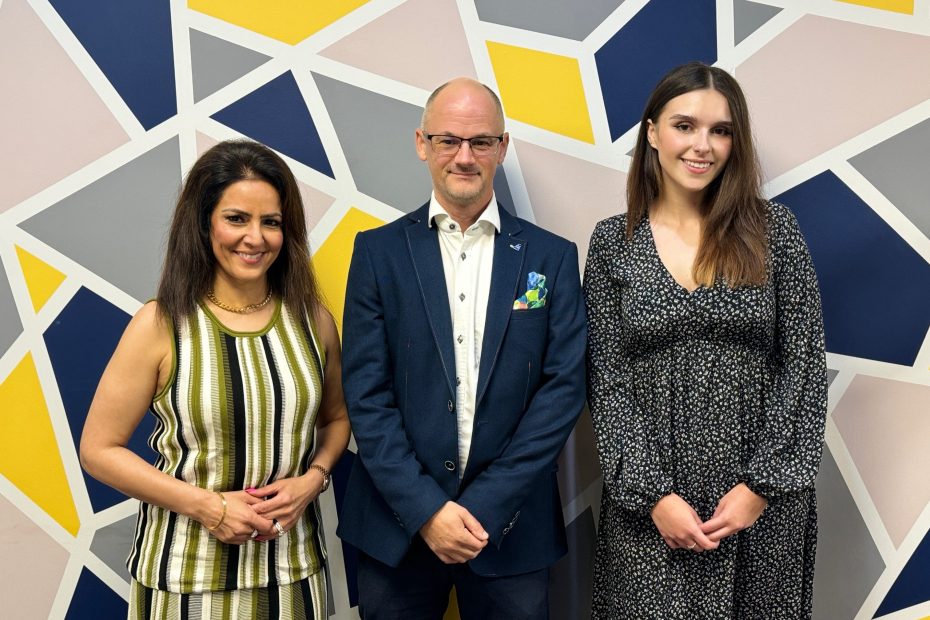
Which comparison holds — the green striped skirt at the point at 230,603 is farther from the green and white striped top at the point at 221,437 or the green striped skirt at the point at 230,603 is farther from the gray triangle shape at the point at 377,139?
the gray triangle shape at the point at 377,139

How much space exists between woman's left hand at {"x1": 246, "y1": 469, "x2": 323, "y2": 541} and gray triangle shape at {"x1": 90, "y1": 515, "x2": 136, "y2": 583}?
813mm

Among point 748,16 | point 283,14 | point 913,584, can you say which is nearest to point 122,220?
point 283,14

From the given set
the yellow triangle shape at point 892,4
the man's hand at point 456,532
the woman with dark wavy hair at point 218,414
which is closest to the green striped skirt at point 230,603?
the woman with dark wavy hair at point 218,414

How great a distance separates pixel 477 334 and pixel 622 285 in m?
0.38

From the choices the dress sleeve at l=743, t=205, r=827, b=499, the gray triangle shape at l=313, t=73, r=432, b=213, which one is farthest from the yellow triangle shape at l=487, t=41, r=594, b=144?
the dress sleeve at l=743, t=205, r=827, b=499

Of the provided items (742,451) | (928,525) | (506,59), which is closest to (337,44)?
(506,59)

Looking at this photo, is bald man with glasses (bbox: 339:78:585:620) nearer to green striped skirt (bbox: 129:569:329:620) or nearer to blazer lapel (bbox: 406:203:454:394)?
blazer lapel (bbox: 406:203:454:394)

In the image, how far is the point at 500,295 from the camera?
204 cm

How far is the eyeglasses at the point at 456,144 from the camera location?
2066 mm

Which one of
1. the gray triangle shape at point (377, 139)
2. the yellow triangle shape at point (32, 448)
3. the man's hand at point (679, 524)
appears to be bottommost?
the man's hand at point (679, 524)

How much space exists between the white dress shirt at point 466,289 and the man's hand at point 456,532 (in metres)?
0.13

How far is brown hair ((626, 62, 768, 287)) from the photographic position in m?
1.98

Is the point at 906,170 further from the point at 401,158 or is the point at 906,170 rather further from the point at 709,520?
the point at 401,158

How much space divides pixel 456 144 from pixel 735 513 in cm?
111
